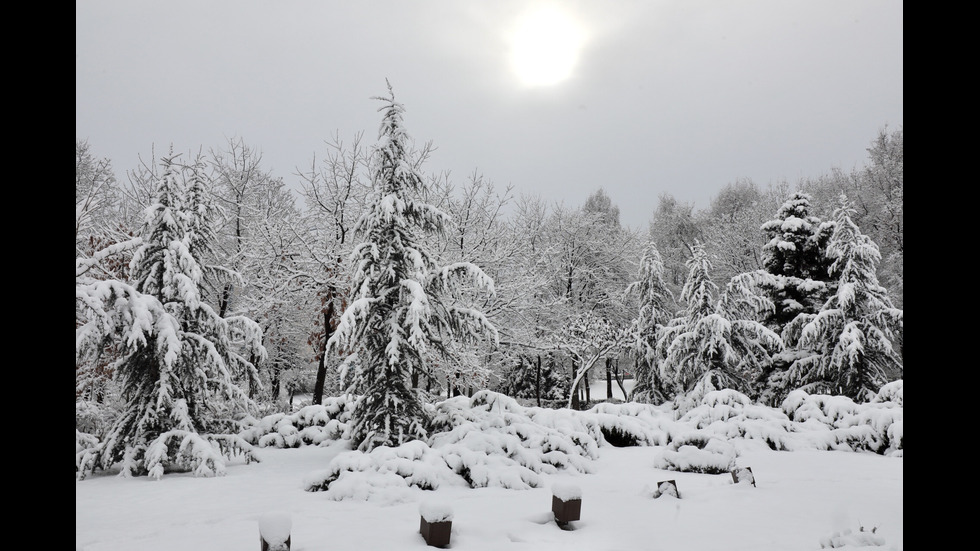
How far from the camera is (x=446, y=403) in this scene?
12.1 meters

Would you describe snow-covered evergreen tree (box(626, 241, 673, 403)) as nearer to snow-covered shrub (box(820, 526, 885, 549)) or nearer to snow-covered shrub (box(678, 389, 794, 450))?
snow-covered shrub (box(678, 389, 794, 450))

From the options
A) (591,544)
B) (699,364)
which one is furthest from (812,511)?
(699,364)

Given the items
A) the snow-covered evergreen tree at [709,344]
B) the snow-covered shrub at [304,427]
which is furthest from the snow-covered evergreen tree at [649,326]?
Answer: the snow-covered shrub at [304,427]

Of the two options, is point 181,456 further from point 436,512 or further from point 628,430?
point 628,430

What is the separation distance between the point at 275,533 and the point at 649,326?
19.5 meters

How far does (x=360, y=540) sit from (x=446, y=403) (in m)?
5.94

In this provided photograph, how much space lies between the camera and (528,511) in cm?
769

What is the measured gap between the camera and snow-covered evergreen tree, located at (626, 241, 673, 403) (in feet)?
72.4

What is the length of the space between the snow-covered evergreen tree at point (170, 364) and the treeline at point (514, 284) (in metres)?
0.09

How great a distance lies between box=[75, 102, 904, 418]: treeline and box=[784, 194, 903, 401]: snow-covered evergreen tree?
2.4 inches

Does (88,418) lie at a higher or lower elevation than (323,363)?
lower

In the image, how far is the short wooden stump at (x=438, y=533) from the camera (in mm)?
6051

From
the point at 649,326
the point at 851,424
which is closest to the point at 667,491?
the point at 851,424
